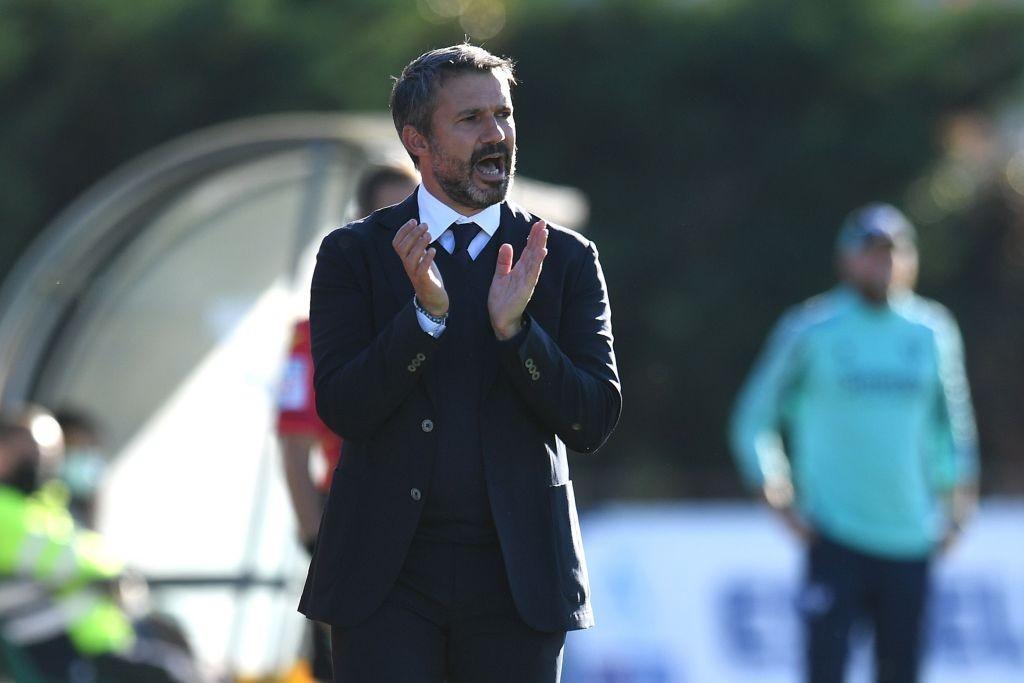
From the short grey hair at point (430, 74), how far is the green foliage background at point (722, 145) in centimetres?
1372

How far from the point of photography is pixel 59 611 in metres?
7.55

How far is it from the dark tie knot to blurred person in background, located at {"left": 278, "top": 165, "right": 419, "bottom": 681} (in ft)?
5.13

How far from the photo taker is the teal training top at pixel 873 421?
24.6 ft

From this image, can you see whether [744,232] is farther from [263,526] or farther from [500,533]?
A: [500,533]

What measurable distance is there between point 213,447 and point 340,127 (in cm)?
201

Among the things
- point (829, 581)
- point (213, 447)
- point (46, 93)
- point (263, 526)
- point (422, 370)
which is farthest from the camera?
point (46, 93)

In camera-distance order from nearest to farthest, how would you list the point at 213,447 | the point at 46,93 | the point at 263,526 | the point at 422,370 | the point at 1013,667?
the point at 422,370
the point at 263,526
the point at 213,447
the point at 1013,667
the point at 46,93

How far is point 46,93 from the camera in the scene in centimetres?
1697

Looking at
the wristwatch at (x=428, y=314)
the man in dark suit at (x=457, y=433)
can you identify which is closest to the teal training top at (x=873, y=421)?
the man in dark suit at (x=457, y=433)

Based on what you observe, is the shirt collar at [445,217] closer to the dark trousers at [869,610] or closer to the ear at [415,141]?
the ear at [415,141]

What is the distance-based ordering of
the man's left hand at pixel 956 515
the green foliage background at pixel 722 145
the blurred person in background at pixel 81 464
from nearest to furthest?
the man's left hand at pixel 956 515, the blurred person in background at pixel 81 464, the green foliage background at pixel 722 145

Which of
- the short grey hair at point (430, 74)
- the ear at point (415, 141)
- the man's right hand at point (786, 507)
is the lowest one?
the man's right hand at point (786, 507)

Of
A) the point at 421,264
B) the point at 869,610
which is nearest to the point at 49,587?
the point at 869,610

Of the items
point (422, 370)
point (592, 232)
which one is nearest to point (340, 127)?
point (422, 370)
